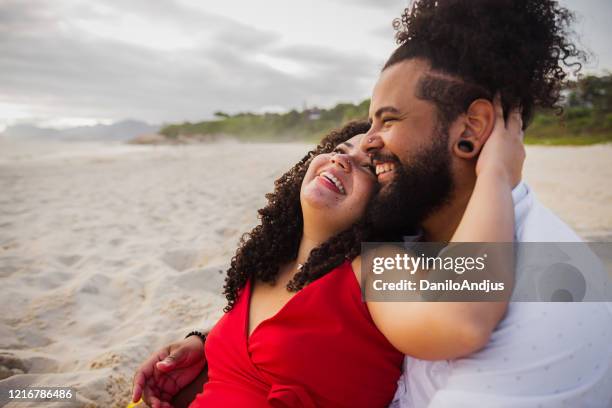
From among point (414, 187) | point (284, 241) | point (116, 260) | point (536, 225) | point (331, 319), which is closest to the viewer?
point (536, 225)

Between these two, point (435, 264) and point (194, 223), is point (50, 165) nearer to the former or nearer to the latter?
point (194, 223)

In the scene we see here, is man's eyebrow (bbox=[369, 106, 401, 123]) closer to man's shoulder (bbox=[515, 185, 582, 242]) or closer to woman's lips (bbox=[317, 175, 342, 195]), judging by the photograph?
woman's lips (bbox=[317, 175, 342, 195])

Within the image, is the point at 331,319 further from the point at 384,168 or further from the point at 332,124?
the point at 332,124

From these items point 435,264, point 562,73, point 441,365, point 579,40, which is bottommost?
point 441,365

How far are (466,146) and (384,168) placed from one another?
301 millimetres

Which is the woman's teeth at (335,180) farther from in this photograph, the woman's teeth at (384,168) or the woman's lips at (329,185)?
the woman's teeth at (384,168)

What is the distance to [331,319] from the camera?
5.31ft

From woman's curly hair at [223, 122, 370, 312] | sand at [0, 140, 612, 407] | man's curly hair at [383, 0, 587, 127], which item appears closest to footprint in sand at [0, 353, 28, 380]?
sand at [0, 140, 612, 407]

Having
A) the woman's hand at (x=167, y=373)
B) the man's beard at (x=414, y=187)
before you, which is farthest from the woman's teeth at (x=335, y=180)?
the woman's hand at (x=167, y=373)

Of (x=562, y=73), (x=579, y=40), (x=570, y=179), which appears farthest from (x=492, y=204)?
(x=570, y=179)

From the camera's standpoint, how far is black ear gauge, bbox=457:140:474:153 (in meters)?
1.64

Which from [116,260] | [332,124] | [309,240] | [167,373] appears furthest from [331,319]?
[332,124]

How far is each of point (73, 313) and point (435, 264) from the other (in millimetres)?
2967

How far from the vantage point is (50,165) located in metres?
13.2
